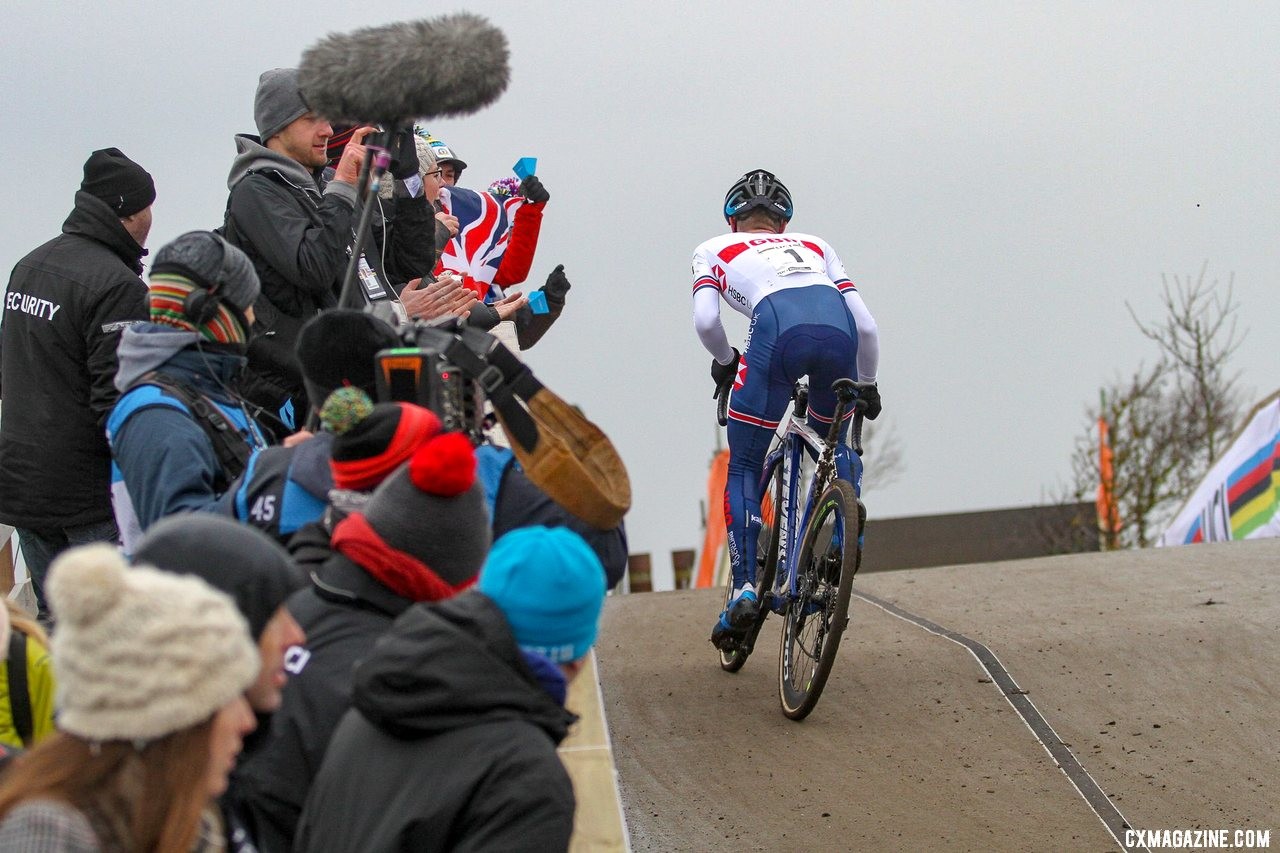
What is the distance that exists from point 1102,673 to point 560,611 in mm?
5440

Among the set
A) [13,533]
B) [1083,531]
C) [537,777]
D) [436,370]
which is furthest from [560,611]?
[1083,531]

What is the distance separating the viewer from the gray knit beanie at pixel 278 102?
531cm

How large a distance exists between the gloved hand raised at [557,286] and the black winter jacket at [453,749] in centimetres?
470

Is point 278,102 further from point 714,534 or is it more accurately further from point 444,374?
point 714,534

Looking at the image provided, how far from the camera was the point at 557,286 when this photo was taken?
276 inches

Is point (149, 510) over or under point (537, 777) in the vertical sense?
over

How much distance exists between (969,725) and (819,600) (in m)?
0.85

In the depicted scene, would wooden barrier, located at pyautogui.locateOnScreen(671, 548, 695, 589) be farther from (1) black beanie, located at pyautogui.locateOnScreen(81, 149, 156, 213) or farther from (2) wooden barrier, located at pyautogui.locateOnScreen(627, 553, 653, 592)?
(1) black beanie, located at pyautogui.locateOnScreen(81, 149, 156, 213)

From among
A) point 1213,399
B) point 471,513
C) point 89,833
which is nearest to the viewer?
point 89,833

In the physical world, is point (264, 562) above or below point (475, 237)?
below

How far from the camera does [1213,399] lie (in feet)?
74.2

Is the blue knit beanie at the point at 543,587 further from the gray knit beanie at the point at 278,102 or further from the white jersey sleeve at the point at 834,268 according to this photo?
the white jersey sleeve at the point at 834,268

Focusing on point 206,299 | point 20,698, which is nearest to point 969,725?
point 206,299

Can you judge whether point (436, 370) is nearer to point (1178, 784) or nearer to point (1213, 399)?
point (1178, 784)
